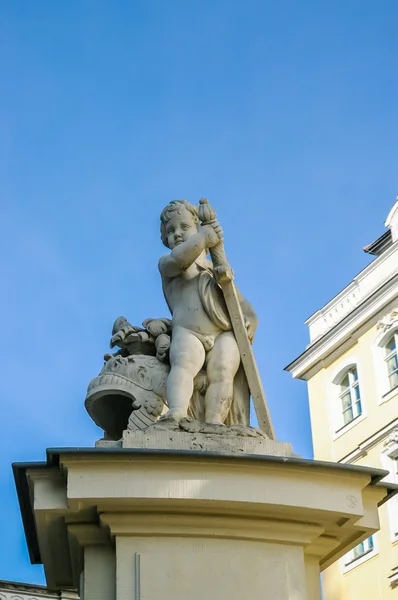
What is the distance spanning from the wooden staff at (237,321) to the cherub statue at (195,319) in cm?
6

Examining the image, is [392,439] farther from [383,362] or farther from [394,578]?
[394,578]

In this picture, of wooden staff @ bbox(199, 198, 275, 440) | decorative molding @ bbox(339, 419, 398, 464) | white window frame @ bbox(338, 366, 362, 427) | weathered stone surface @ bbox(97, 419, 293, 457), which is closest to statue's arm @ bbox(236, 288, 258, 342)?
wooden staff @ bbox(199, 198, 275, 440)

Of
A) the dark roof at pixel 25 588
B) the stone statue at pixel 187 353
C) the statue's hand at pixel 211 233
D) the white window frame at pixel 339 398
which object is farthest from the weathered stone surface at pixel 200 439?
Answer: the white window frame at pixel 339 398

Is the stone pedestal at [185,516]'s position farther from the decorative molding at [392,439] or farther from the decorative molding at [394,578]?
the decorative molding at [392,439]

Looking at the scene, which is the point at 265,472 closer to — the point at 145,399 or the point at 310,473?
the point at 310,473

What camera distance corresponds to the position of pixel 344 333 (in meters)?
32.8

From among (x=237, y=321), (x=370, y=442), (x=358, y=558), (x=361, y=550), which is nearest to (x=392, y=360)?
(x=370, y=442)

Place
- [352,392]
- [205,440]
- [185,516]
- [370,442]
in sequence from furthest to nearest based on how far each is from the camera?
1. [352,392]
2. [370,442]
3. [205,440]
4. [185,516]

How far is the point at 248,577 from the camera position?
25.2 ft

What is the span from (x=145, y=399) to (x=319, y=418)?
83.2 feet

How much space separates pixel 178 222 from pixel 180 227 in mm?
46

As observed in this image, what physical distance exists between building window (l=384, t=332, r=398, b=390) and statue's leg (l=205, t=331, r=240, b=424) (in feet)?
72.6

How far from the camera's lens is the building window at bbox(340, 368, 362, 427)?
32031 mm

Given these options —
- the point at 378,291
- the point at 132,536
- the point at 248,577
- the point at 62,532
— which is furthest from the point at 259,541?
the point at 378,291
